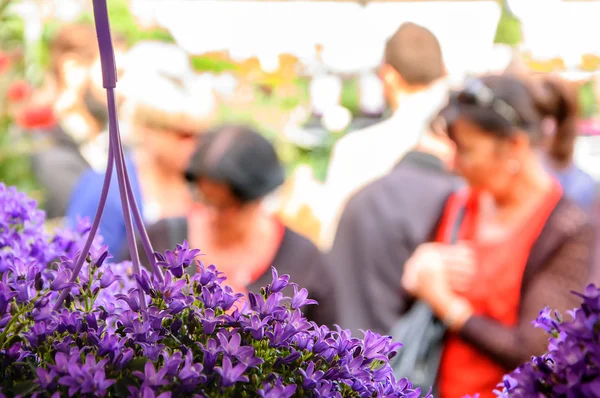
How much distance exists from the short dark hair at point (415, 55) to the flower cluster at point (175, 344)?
192cm

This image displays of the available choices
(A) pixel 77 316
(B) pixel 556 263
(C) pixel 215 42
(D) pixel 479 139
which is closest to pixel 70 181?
(D) pixel 479 139

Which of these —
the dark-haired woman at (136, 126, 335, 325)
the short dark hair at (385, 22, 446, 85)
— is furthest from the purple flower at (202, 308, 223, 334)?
the short dark hair at (385, 22, 446, 85)

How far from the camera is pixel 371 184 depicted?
7.34 ft

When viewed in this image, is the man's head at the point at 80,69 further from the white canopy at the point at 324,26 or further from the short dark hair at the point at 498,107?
the white canopy at the point at 324,26

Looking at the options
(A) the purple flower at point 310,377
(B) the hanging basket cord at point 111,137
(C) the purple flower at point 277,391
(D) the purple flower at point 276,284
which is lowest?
(A) the purple flower at point 310,377

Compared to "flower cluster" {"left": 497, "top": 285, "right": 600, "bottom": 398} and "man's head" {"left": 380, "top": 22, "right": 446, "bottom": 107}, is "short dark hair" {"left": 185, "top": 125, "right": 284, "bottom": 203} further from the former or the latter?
"flower cluster" {"left": 497, "top": 285, "right": 600, "bottom": 398}

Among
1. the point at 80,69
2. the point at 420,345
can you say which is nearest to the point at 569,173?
the point at 420,345

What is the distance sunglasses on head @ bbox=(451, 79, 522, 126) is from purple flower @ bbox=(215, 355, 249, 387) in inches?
59.5

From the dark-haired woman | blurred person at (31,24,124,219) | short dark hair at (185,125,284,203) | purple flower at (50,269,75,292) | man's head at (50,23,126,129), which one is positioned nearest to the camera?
purple flower at (50,269,75,292)

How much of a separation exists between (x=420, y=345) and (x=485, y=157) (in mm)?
555

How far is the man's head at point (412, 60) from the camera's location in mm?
2582

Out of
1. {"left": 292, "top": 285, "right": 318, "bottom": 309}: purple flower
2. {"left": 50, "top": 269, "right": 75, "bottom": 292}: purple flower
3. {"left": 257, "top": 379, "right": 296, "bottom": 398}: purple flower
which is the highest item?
{"left": 50, "top": 269, "right": 75, "bottom": 292}: purple flower

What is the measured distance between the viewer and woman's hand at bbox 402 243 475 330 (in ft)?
6.04

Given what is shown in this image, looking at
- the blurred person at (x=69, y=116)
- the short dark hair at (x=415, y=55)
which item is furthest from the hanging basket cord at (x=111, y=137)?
the blurred person at (x=69, y=116)
